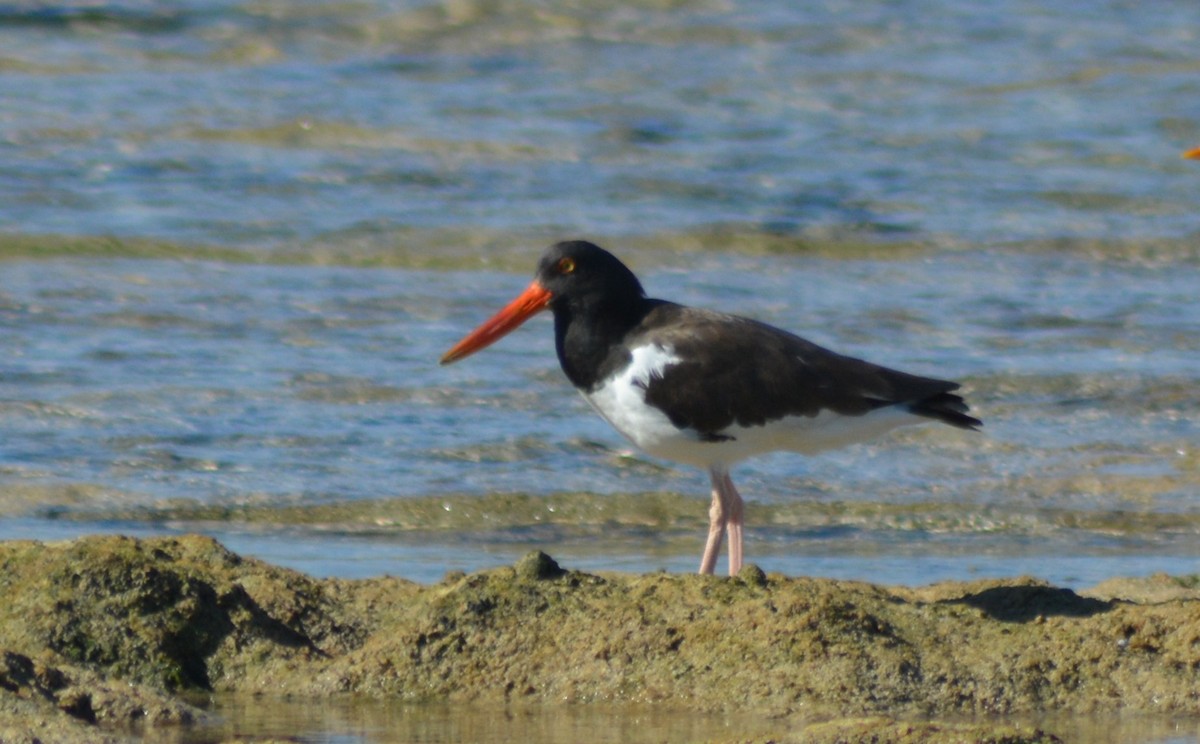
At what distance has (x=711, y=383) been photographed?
5.07 m

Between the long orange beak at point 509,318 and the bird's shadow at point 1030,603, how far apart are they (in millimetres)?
1614

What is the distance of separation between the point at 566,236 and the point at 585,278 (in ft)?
19.1

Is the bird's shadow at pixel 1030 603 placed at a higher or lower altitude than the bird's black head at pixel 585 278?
lower

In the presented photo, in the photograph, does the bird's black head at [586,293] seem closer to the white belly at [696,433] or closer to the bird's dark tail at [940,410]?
the white belly at [696,433]

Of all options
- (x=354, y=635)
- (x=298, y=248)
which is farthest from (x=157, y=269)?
(x=354, y=635)

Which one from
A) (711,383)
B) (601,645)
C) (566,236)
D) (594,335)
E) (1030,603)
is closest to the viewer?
(601,645)

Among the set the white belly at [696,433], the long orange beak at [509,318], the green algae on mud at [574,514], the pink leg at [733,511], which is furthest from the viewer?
the green algae on mud at [574,514]

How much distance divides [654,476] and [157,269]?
13.7ft

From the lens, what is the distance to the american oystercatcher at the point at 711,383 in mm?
5074

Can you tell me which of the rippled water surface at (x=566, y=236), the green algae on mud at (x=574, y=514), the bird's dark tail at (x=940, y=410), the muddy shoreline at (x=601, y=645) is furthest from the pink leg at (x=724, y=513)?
the muddy shoreline at (x=601, y=645)

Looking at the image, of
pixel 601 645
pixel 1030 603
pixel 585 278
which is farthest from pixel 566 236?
pixel 601 645

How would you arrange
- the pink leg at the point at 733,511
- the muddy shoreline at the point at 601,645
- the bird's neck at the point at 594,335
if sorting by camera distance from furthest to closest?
the pink leg at the point at 733,511 → the bird's neck at the point at 594,335 → the muddy shoreline at the point at 601,645

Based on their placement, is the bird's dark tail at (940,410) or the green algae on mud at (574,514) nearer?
the bird's dark tail at (940,410)

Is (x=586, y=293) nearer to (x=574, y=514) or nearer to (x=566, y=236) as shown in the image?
(x=574, y=514)
